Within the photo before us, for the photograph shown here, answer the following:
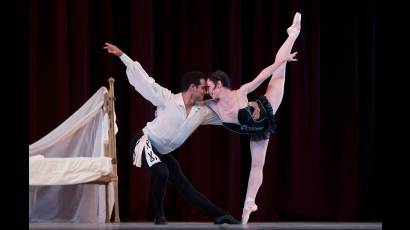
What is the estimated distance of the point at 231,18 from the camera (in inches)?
298

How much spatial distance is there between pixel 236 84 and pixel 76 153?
177 centimetres

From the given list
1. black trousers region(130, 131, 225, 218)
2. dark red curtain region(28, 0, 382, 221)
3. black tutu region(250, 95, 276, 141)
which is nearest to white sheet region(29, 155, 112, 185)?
black trousers region(130, 131, 225, 218)

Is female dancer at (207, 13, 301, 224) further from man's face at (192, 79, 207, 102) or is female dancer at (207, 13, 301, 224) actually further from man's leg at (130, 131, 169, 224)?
man's leg at (130, 131, 169, 224)

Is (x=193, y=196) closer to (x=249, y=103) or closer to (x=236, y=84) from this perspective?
(x=249, y=103)

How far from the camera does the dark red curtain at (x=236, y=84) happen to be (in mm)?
7410

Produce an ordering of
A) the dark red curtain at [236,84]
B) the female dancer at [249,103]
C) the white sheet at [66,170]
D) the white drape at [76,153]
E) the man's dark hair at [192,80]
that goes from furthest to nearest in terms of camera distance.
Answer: the dark red curtain at [236,84]
the white drape at [76,153]
the white sheet at [66,170]
the man's dark hair at [192,80]
the female dancer at [249,103]

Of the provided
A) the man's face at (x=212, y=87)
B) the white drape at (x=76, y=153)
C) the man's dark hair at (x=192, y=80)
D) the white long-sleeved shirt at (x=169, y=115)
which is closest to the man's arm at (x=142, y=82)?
the white long-sleeved shirt at (x=169, y=115)

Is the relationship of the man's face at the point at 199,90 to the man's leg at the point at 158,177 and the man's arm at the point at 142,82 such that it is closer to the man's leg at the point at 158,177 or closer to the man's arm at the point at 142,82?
the man's arm at the point at 142,82

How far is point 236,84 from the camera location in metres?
7.50

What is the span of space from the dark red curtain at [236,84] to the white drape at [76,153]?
807 mm

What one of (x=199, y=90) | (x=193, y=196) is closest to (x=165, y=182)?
(x=193, y=196)

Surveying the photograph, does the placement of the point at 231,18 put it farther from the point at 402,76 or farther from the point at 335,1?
the point at 402,76

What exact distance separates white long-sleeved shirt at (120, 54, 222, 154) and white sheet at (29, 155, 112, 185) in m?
0.86

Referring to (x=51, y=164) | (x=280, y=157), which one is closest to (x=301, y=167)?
(x=280, y=157)
